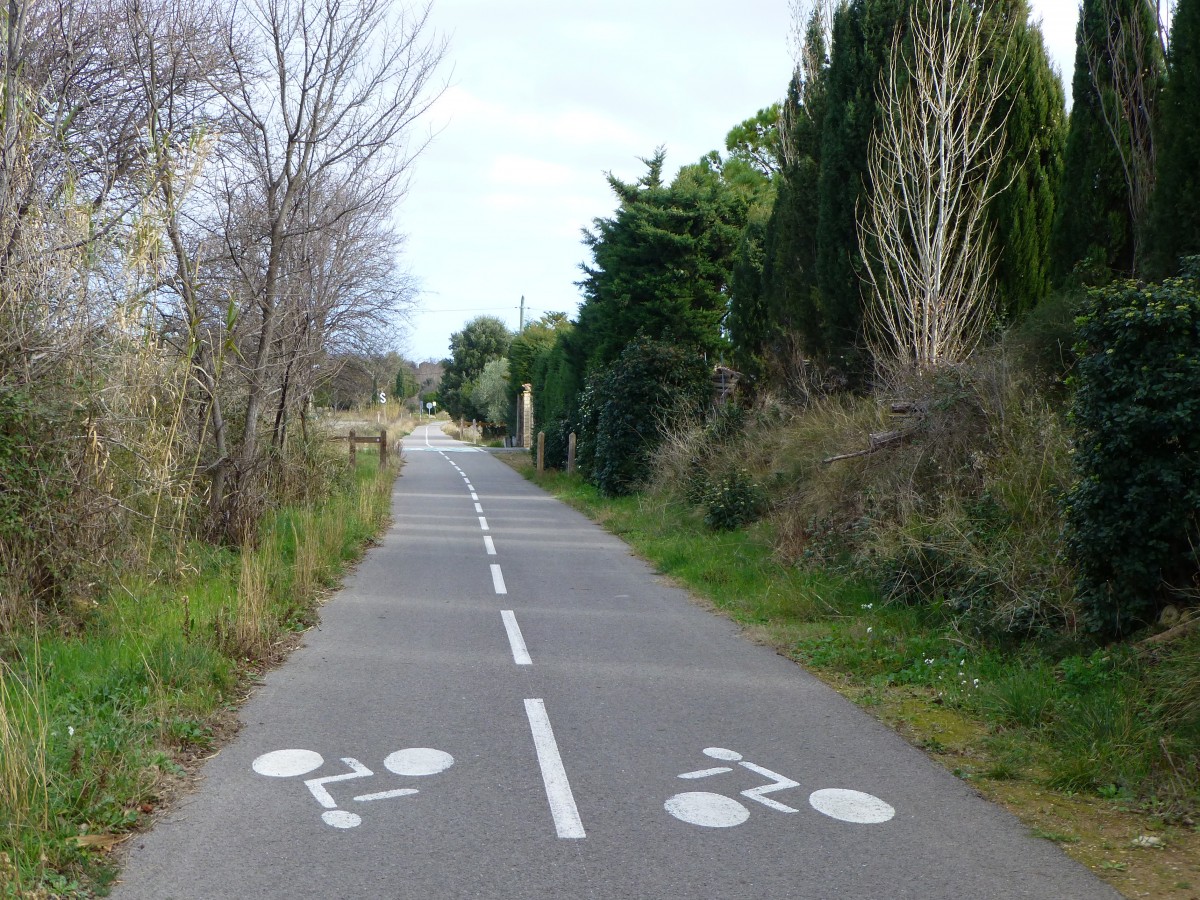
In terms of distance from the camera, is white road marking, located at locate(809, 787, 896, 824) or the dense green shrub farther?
the dense green shrub

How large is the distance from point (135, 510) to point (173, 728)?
3785mm

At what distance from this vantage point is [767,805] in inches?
213

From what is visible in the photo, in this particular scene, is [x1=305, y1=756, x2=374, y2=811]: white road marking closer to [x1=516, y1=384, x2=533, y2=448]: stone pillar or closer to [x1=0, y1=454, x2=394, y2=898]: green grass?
[x1=0, y1=454, x2=394, y2=898]: green grass

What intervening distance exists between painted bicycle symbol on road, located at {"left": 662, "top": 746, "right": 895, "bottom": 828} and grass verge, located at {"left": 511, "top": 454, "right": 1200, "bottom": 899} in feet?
2.42

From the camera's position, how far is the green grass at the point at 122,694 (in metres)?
4.65

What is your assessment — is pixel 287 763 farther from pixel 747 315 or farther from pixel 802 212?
pixel 747 315

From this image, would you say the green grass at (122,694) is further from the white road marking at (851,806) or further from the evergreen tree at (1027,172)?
the evergreen tree at (1027,172)

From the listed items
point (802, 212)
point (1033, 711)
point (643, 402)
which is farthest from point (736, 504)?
point (1033, 711)

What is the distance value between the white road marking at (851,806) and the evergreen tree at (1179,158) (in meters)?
6.71

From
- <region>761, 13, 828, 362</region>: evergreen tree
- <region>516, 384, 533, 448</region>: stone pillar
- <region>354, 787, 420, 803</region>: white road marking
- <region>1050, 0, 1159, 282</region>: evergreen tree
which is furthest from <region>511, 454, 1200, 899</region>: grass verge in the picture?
<region>516, 384, 533, 448</region>: stone pillar

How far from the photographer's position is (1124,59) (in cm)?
1264

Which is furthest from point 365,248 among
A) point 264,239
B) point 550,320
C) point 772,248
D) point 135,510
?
point 550,320

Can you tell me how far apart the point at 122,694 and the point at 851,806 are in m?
4.65

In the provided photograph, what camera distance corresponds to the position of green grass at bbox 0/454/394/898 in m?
4.65
